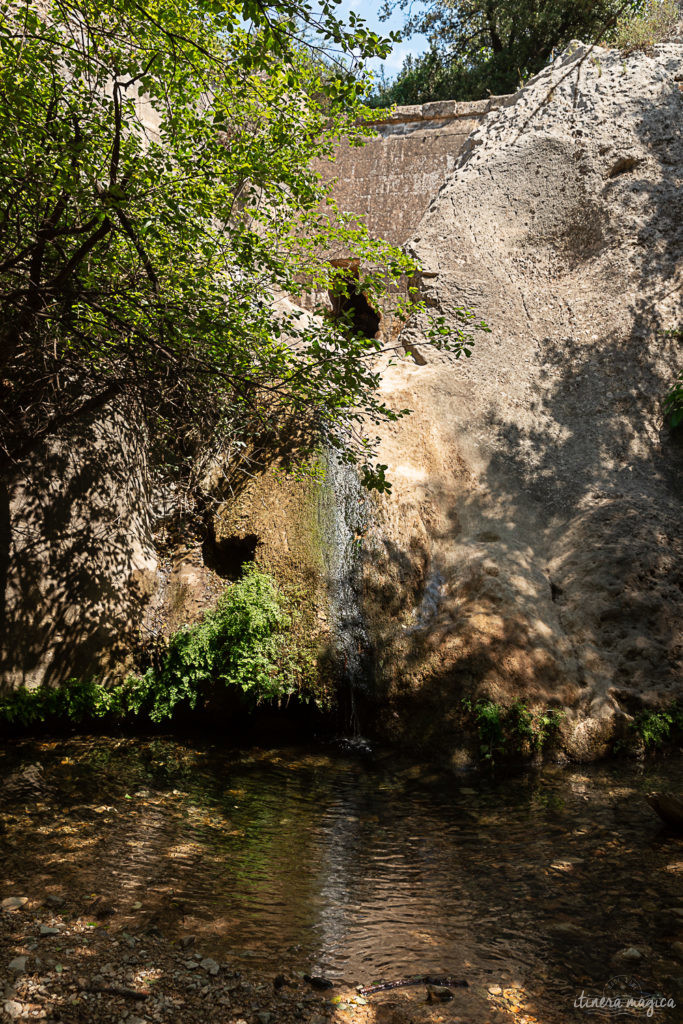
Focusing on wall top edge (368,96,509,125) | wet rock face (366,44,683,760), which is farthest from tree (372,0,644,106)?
wet rock face (366,44,683,760)

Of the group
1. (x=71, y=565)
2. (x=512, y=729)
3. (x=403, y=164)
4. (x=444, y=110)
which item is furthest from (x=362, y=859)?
(x=444, y=110)

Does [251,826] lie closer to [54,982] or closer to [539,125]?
[54,982]

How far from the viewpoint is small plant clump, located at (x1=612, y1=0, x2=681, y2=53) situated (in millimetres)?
19966

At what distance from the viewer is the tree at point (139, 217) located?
6191 millimetres

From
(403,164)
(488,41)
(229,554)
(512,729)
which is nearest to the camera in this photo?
(512,729)

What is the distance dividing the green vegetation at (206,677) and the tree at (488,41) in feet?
70.8

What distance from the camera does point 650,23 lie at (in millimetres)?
21672

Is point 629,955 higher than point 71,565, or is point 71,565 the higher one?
point 71,565

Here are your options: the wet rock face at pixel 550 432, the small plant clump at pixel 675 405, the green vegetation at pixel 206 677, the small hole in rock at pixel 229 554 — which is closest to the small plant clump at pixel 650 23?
the wet rock face at pixel 550 432

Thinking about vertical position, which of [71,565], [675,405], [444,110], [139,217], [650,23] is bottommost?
[71,565]

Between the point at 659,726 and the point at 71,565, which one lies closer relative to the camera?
the point at 659,726

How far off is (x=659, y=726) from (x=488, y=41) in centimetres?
2548

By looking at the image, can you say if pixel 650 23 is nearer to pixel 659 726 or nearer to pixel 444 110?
pixel 444 110

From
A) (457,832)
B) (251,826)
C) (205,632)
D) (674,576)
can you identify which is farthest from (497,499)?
(251,826)
